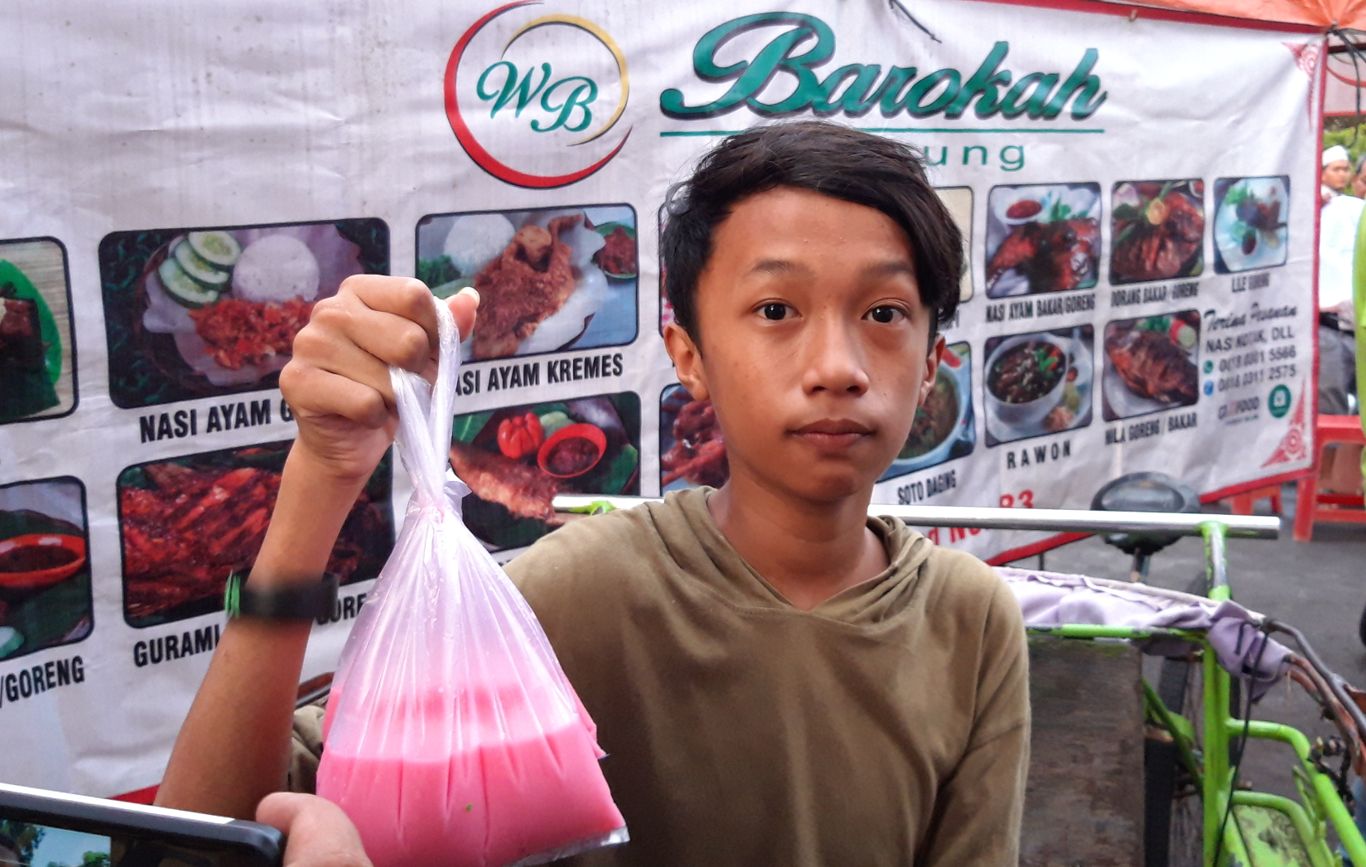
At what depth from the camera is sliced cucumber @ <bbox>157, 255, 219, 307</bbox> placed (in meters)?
2.52

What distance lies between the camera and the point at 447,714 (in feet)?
3.39

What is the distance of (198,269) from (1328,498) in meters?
6.71

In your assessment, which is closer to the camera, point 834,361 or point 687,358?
point 834,361

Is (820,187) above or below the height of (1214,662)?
above

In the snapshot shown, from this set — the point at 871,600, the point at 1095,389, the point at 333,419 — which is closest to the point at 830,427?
the point at 871,600

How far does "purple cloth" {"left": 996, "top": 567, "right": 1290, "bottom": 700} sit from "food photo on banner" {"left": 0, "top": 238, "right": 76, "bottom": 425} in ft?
6.07

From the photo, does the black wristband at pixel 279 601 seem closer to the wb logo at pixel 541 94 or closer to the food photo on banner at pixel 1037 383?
the wb logo at pixel 541 94

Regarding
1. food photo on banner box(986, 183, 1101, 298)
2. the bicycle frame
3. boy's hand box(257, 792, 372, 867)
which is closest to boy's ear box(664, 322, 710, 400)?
boy's hand box(257, 792, 372, 867)

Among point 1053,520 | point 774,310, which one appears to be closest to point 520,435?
point 1053,520

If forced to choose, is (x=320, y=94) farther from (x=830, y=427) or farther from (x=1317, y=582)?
(x=1317, y=582)

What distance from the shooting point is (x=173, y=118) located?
250 cm

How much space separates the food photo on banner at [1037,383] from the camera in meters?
4.48

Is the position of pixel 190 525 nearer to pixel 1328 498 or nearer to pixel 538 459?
pixel 538 459

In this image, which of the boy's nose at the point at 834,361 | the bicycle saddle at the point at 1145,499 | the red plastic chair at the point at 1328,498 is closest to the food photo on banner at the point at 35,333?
the boy's nose at the point at 834,361
